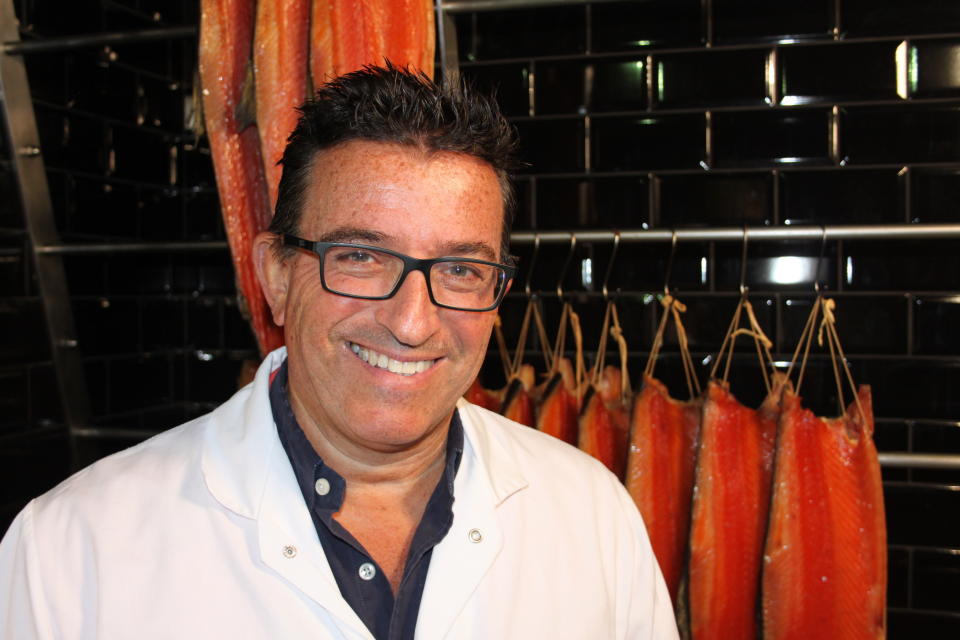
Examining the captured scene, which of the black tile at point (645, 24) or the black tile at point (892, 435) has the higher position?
the black tile at point (645, 24)

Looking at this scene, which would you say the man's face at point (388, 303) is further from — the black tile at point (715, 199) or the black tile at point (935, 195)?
the black tile at point (935, 195)

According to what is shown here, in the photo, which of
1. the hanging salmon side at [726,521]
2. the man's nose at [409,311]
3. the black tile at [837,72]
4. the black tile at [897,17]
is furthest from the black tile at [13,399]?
the black tile at [897,17]

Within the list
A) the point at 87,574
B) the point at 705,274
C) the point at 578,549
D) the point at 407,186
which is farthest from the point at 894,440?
the point at 87,574

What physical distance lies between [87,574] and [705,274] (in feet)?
6.72

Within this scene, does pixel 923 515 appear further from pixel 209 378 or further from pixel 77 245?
pixel 77 245

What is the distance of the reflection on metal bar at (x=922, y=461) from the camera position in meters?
1.89

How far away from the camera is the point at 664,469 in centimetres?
199

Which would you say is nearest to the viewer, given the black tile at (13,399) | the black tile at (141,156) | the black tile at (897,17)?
the black tile at (13,399)

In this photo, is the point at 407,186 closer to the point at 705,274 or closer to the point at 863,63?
the point at 705,274

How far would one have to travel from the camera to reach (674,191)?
278cm

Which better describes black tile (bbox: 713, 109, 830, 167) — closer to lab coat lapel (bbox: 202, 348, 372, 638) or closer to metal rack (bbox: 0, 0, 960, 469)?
metal rack (bbox: 0, 0, 960, 469)

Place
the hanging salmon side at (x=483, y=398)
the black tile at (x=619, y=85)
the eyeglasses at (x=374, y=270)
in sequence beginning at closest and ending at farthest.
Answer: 1. the eyeglasses at (x=374, y=270)
2. the hanging salmon side at (x=483, y=398)
3. the black tile at (x=619, y=85)

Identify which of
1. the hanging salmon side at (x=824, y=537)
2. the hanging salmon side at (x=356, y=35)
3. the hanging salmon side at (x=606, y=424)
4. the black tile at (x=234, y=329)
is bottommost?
the hanging salmon side at (x=824, y=537)

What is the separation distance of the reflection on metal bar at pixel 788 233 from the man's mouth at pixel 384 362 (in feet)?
1.92
